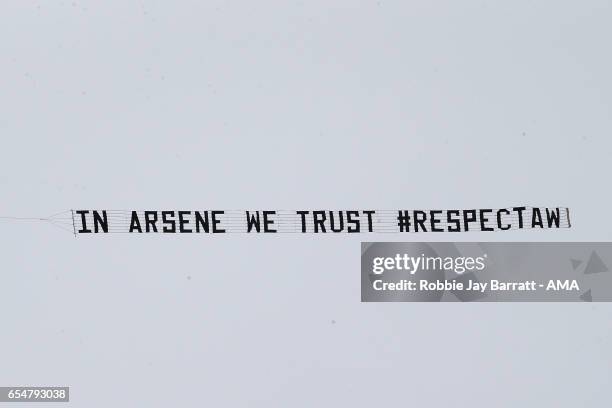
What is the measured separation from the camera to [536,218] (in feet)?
5.77

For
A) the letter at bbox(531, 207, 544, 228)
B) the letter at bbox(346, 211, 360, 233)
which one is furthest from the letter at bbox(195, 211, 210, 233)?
the letter at bbox(531, 207, 544, 228)

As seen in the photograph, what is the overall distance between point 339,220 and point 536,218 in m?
0.49

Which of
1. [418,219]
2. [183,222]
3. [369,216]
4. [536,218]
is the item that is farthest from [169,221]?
[536,218]

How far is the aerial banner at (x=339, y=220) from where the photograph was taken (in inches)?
69.2

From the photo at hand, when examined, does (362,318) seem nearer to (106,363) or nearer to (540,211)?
(540,211)

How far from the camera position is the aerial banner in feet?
5.77

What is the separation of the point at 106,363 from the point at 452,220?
94 cm

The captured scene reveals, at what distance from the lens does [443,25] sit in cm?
177

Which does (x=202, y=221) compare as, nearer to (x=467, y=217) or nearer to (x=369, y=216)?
(x=369, y=216)

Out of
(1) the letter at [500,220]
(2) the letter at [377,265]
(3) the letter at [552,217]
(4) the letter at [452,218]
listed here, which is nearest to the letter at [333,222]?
(2) the letter at [377,265]

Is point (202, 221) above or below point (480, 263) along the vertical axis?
above

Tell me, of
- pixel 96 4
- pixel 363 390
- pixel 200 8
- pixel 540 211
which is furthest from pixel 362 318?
pixel 96 4

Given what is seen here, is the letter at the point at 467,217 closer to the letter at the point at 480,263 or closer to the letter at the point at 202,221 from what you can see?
the letter at the point at 480,263

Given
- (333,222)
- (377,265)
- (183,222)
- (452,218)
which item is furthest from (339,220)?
(183,222)
